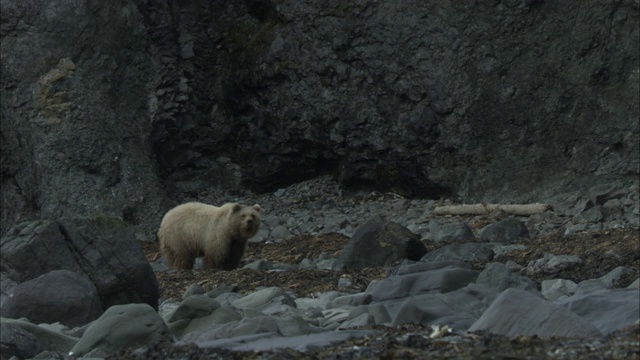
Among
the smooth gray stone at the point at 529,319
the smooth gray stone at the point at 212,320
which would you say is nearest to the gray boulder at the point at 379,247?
the smooth gray stone at the point at 212,320

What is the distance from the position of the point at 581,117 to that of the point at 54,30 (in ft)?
27.0

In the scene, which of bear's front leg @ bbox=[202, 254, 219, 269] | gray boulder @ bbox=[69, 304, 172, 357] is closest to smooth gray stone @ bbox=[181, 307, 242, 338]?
gray boulder @ bbox=[69, 304, 172, 357]

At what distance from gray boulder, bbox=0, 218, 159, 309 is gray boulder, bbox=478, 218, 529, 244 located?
5158 mm

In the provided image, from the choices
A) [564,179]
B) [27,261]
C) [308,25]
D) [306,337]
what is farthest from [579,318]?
[308,25]

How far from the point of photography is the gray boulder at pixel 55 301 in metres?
9.32

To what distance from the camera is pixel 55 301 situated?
368 inches

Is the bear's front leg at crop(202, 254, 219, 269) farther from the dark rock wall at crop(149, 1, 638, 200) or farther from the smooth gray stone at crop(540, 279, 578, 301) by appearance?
the smooth gray stone at crop(540, 279, 578, 301)

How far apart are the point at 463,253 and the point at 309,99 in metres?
7.45

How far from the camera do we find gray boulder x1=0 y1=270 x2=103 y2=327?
9.32 meters

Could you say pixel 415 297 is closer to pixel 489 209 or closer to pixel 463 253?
pixel 463 253

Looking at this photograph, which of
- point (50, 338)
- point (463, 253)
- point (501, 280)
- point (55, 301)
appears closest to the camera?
point (50, 338)

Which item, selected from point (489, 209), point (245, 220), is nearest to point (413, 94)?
point (489, 209)

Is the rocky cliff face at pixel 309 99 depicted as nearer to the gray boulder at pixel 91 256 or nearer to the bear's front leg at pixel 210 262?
the bear's front leg at pixel 210 262

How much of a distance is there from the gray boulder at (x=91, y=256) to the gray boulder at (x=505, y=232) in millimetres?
5158
